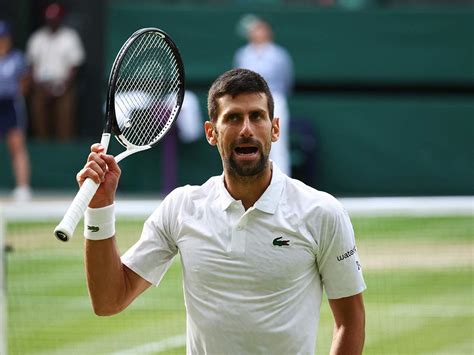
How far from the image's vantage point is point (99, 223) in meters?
3.92

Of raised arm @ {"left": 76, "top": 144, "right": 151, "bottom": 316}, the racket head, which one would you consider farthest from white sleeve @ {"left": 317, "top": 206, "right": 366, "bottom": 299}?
the racket head

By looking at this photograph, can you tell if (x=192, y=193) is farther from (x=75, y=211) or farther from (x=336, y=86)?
(x=336, y=86)

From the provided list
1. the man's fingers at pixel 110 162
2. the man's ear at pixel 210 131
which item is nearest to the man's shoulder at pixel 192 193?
the man's ear at pixel 210 131

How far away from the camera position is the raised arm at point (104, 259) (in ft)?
12.5

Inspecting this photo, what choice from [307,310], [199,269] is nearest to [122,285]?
[199,269]

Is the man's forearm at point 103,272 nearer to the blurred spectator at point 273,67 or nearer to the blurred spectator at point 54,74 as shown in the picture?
the blurred spectator at point 273,67

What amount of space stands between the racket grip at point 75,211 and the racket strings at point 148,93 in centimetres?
58

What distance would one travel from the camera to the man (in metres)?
3.85

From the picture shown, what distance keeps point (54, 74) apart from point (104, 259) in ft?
45.7

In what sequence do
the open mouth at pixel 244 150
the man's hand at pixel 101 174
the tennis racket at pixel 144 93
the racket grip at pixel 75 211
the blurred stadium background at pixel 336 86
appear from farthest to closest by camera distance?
the blurred stadium background at pixel 336 86 → the tennis racket at pixel 144 93 → the open mouth at pixel 244 150 → the man's hand at pixel 101 174 → the racket grip at pixel 75 211

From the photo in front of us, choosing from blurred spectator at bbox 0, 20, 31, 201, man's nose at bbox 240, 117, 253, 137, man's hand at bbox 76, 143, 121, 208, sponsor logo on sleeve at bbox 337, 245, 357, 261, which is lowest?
blurred spectator at bbox 0, 20, 31, 201

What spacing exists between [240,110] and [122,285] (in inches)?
28.2

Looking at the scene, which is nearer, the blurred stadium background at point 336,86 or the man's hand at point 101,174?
the man's hand at point 101,174

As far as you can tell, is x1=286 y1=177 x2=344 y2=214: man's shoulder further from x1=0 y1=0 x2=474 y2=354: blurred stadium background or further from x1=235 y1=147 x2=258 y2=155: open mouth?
x1=0 y1=0 x2=474 y2=354: blurred stadium background
